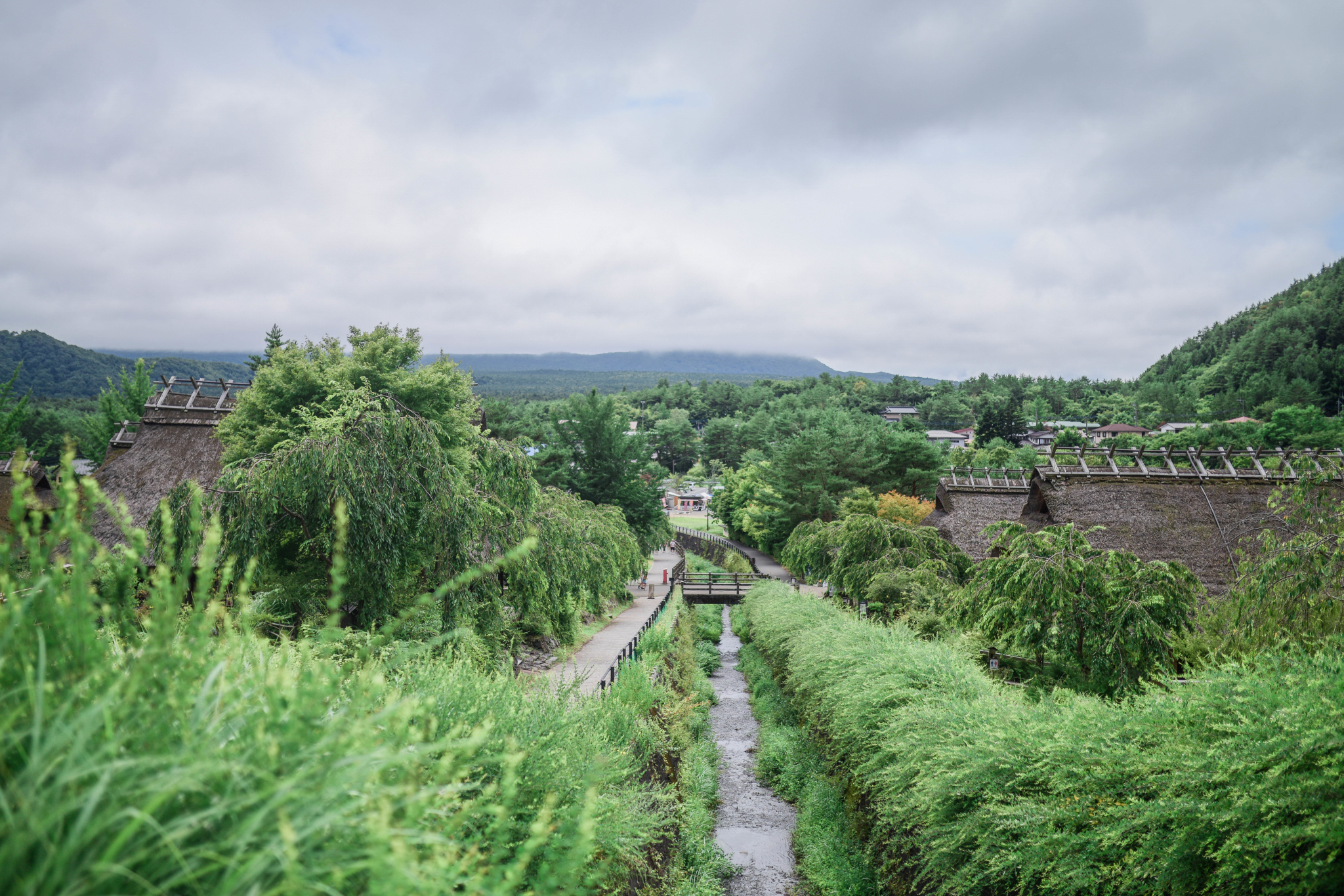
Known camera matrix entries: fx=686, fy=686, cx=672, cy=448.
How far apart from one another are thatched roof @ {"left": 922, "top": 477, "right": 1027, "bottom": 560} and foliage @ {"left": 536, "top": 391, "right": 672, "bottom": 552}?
14.6m

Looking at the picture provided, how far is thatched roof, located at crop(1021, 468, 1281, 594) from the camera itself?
57.0 feet

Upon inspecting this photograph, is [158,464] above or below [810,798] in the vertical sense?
above

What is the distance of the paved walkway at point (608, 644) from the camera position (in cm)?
1328

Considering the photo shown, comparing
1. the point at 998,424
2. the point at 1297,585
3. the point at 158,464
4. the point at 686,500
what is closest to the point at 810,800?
the point at 1297,585

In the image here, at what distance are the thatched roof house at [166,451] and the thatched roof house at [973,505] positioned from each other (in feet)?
75.1

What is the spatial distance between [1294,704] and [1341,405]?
9752cm

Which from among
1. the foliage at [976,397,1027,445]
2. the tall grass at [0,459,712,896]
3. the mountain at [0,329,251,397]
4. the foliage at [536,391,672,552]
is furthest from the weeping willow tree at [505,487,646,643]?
the foliage at [976,397,1027,445]

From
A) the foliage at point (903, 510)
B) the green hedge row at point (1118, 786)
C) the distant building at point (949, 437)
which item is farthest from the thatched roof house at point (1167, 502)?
the distant building at point (949, 437)

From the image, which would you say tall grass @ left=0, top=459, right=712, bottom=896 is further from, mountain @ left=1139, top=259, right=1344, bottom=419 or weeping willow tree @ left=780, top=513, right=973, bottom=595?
mountain @ left=1139, top=259, right=1344, bottom=419

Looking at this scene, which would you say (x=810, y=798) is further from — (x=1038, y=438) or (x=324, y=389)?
(x=1038, y=438)

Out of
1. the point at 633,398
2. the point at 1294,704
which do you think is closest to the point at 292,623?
the point at 1294,704

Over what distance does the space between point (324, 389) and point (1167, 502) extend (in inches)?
874

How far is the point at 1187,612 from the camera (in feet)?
31.8

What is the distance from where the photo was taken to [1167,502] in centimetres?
1886
